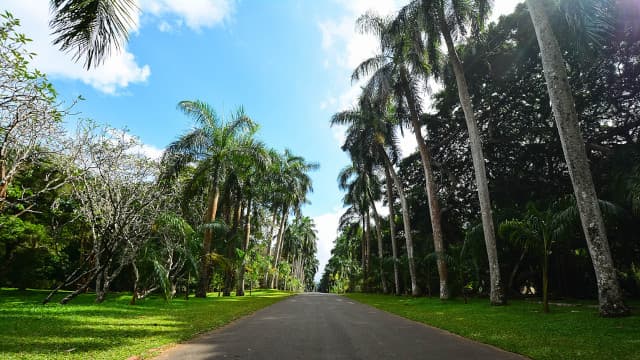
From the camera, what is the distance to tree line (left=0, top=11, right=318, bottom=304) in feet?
41.7

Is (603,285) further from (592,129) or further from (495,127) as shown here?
(495,127)

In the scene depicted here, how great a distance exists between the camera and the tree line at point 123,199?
41.7ft

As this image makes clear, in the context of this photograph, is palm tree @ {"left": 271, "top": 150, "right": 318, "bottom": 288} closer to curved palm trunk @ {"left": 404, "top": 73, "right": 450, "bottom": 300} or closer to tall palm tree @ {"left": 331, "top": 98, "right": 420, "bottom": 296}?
tall palm tree @ {"left": 331, "top": 98, "right": 420, "bottom": 296}

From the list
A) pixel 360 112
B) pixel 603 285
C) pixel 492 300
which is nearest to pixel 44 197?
pixel 360 112

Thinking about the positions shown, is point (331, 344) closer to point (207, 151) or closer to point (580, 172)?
point (580, 172)

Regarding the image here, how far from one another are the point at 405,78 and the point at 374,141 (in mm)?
7303

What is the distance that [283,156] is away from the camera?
40125 millimetres

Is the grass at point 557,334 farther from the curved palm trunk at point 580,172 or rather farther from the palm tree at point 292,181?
the palm tree at point 292,181

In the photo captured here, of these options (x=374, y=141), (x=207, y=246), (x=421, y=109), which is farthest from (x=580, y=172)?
(x=374, y=141)

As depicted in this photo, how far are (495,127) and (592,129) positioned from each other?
5.90 m

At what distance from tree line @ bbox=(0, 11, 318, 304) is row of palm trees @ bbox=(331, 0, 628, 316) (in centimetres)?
839

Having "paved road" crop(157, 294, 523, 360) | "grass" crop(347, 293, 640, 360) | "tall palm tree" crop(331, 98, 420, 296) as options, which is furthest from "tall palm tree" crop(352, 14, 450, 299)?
"paved road" crop(157, 294, 523, 360)

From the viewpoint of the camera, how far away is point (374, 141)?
3172cm

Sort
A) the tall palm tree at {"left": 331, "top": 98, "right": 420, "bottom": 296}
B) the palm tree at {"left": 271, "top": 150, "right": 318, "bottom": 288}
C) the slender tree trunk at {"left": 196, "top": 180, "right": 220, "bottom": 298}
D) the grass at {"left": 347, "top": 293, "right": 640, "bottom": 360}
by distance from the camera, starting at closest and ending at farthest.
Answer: the grass at {"left": 347, "top": 293, "right": 640, "bottom": 360} < the slender tree trunk at {"left": 196, "top": 180, "right": 220, "bottom": 298} < the tall palm tree at {"left": 331, "top": 98, "right": 420, "bottom": 296} < the palm tree at {"left": 271, "top": 150, "right": 318, "bottom": 288}
